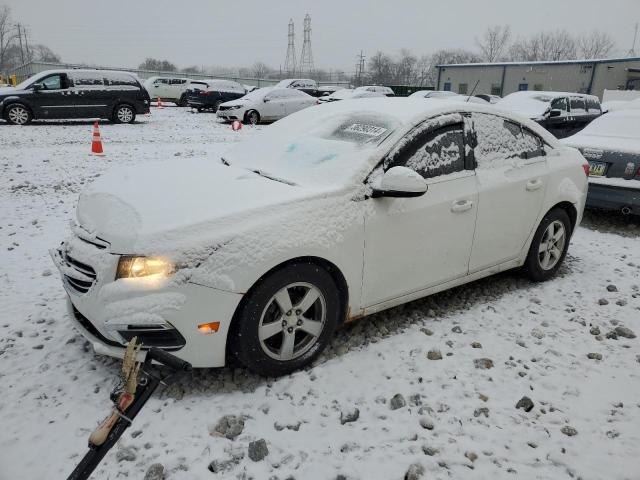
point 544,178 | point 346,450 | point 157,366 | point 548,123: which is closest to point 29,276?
point 157,366

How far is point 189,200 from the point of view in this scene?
2.88 metres

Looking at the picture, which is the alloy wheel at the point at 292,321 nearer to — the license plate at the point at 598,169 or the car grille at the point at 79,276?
the car grille at the point at 79,276

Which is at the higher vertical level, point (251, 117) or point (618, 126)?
point (618, 126)

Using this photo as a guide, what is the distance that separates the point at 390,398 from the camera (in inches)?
111

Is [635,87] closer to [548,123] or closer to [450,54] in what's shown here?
[548,123]

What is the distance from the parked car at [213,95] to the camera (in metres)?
20.8

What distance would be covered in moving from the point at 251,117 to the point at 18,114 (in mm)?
7044

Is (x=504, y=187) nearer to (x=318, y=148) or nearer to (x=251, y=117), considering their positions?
(x=318, y=148)

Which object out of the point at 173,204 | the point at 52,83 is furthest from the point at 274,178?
the point at 52,83

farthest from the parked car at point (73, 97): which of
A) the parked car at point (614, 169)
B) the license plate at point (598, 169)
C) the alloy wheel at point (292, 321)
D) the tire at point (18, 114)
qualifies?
the alloy wheel at point (292, 321)

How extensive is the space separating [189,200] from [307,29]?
9145 cm

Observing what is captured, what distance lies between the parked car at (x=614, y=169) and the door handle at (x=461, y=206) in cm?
348

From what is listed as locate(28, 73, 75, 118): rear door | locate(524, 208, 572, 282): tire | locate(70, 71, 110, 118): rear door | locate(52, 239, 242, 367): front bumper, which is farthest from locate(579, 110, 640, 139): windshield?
locate(28, 73, 75, 118): rear door

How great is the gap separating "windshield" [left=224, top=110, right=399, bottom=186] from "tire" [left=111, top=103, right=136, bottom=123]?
12818 mm
